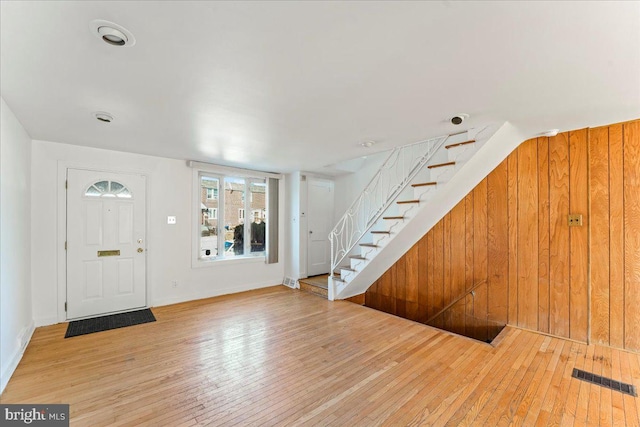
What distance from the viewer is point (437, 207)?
3.79 m

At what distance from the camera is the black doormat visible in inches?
136

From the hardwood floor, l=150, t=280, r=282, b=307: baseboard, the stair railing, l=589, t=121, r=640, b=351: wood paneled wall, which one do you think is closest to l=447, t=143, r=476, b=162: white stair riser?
the stair railing

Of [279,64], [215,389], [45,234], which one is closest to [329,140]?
[279,64]

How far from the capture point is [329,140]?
11.5 feet

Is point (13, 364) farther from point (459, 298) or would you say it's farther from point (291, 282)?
point (459, 298)

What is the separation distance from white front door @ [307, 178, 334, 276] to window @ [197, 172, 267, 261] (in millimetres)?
1004

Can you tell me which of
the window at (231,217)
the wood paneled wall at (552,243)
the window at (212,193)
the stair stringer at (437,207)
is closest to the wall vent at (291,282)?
the window at (231,217)

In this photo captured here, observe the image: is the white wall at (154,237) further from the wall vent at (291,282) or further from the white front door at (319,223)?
the white front door at (319,223)

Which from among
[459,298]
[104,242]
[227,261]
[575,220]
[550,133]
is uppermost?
[550,133]

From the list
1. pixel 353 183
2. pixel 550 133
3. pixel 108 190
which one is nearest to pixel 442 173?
pixel 550 133

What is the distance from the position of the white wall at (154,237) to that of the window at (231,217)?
0.25 m

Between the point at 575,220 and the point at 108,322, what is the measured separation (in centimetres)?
611

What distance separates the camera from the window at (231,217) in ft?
16.5

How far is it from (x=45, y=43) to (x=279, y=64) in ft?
4.45
